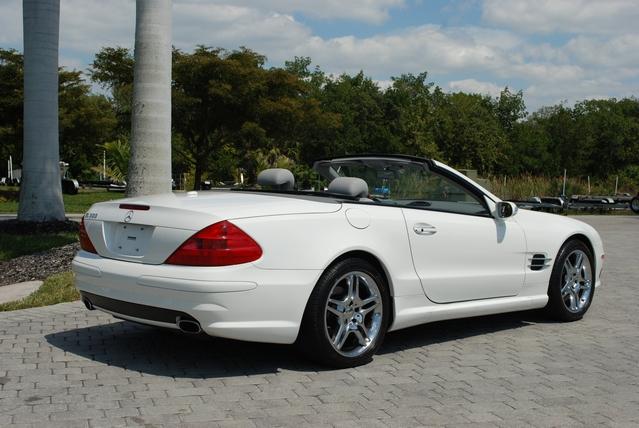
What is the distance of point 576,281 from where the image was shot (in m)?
7.08

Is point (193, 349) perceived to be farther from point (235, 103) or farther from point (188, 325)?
point (235, 103)

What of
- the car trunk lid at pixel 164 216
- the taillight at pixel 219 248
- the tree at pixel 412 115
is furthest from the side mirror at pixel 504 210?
the tree at pixel 412 115

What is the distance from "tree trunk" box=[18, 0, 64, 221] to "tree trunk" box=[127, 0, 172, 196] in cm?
228

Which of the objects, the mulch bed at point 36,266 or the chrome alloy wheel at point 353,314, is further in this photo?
the mulch bed at point 36,266

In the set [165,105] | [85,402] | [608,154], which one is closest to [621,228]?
[165,105]

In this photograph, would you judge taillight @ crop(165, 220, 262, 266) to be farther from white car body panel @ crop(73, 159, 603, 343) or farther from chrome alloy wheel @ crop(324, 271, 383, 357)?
chrome alloy wheel @ crop(324, 271, 383, 357)

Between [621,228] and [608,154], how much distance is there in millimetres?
48321

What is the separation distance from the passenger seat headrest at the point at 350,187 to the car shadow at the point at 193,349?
1.14 meters

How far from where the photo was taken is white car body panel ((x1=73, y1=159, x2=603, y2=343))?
4602 millimetres

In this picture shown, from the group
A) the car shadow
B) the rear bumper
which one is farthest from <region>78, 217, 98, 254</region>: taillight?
the car shadow

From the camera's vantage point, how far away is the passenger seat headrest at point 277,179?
20.2ft

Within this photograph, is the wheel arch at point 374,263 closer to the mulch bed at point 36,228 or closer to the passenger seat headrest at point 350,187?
the passenger seat headrest at point 350,187

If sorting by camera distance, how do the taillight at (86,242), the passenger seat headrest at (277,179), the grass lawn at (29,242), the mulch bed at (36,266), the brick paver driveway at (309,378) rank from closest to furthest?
the brick paver driveway at (309,378) → the taillight at (86,242) → the passenger seat headrest at (277,179) → the mulch bed at (36,266) → the grass lawn at (29,242)

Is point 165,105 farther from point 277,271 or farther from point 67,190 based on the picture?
point 67,190
